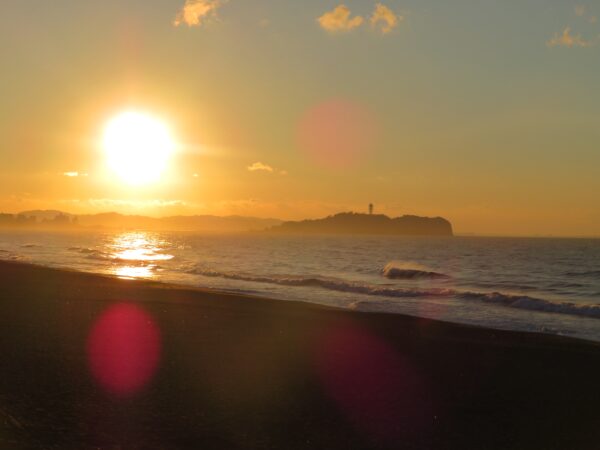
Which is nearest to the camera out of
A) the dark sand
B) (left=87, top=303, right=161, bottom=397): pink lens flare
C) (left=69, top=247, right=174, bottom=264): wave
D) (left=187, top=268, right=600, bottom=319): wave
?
the dark sand

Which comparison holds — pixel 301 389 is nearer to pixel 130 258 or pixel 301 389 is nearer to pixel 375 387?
pixel 375 387

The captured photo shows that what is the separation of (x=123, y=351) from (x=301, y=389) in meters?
4.59

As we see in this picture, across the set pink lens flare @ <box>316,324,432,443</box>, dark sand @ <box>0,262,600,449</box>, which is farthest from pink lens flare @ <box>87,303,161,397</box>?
pink lens flare @ <box>316,324,432,443</box>

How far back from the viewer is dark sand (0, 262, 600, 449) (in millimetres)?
7527

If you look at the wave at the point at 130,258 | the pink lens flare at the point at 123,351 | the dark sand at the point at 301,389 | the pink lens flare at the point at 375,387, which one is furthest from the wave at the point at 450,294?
the wave at the point at 130,258

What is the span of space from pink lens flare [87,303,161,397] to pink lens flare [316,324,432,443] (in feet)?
11.3

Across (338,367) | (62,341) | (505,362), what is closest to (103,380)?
(62,341)

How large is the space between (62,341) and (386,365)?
24.8 feet

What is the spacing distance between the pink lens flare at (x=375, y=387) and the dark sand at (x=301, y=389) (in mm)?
33

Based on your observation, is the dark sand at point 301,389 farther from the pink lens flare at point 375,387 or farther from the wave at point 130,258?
the wave at point 130,258

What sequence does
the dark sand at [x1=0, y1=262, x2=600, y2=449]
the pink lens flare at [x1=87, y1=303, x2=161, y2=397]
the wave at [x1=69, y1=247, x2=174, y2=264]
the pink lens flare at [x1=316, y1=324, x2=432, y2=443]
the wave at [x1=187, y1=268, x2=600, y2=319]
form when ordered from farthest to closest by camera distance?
the wave at [x1=69, y1=247, x2=174, y2=264] → the wave at [x1=187, y1=268, x2=600, y2=319] → the pink lens flare at [x1=87, y1=303, x2=161, y2=397] → the pink lens flare at [x1=316, y1=324, x2=432, y2=443] → the dark sand at [x1=0, y1=262, x2=600, y2=449]

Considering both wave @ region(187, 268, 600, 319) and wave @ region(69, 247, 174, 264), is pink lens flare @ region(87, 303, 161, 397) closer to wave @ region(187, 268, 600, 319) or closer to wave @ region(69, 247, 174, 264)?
wave @ region(187, 268, 600, 319)

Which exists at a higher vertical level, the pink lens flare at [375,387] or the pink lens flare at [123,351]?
the pink lens flare at [123,351]

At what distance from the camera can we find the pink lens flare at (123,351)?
9.73 m
